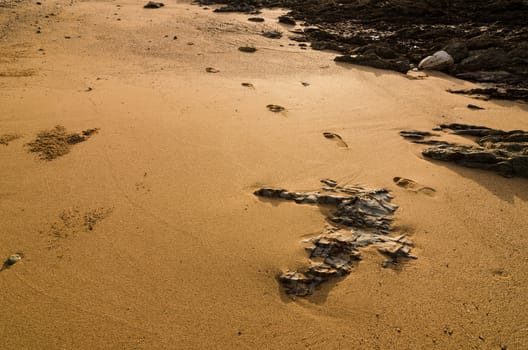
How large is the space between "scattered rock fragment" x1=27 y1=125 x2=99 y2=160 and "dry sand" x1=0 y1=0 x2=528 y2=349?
10cm

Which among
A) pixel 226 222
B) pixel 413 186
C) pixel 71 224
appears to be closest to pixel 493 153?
pixel 413 186

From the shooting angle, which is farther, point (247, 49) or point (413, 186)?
point (247, 49)

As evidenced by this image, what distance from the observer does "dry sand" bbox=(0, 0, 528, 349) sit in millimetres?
2096

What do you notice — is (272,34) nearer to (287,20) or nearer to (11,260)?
(287,20)

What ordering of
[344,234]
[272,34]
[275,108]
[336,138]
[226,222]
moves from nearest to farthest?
1. [344,234]
2. [226,222]
3. [336,138]
4. [275,108]
5. [272,34]

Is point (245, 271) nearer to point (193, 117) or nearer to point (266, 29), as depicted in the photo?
point (193, 117)

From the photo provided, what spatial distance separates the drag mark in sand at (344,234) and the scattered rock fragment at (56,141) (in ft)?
7.70

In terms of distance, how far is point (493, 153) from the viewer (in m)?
3.80

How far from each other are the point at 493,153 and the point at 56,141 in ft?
17.0

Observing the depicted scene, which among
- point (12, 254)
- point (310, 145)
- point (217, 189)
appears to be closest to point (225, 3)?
point (310, 145)

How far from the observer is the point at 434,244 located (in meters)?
2.74

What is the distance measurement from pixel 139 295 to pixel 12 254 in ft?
3.60

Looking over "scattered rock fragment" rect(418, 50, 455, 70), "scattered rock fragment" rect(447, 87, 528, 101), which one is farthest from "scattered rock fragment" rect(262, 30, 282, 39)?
"scattered rock fragment" rect(447, 87, 528, 101)

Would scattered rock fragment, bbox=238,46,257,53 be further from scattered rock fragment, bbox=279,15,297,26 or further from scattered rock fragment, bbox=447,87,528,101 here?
scattered rock fragment, bbox=447,87,528,101
